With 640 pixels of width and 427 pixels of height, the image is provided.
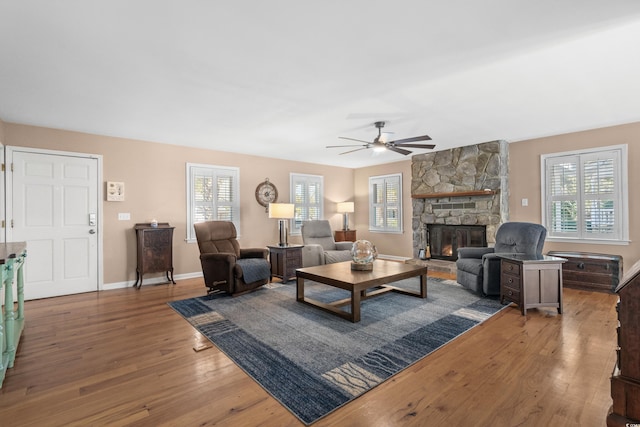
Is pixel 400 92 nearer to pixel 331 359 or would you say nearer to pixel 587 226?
pixel 331 359

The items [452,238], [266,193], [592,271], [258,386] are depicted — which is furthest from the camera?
[266,193]

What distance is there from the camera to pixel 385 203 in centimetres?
764

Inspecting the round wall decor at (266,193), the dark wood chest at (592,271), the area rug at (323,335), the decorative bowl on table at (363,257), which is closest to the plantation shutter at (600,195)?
the dark wood chest at (592,271)

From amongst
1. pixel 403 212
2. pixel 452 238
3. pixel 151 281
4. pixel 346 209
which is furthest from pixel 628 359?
pixel 346 209

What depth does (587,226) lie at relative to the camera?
4.78 metres

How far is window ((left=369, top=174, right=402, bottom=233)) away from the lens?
7348mm

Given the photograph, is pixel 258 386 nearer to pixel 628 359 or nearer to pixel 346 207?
pixel 628 359

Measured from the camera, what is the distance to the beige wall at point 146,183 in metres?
4.50

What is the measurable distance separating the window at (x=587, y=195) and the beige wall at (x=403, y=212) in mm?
2633

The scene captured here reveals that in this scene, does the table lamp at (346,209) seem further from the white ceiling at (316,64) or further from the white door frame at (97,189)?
the white door frame at (97,189)

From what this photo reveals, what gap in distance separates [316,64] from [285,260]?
319 cm

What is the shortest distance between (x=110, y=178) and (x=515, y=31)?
5374 millimetres

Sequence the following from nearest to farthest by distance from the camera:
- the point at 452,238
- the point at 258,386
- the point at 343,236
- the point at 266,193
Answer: the point at 258,386
the point at 452,238
the point at 266,193
the point at 343,236

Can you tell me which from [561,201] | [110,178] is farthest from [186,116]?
[561,201]
